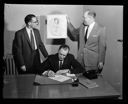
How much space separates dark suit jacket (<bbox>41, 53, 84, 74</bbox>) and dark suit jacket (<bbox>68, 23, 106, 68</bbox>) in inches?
2.9

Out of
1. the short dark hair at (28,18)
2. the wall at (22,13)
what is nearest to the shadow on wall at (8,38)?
the wall at (22,13)

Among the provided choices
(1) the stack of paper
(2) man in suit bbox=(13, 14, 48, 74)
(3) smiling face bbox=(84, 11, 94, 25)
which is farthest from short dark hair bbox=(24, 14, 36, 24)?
(1) the stack of paper

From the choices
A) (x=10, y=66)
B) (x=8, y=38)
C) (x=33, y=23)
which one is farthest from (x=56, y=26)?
(x=10, y=66)

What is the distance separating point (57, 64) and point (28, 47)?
A: 33 centimetres

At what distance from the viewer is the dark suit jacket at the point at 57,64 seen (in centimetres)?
208

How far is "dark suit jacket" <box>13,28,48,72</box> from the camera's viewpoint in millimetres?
2070

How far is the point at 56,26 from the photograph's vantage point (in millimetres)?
2105

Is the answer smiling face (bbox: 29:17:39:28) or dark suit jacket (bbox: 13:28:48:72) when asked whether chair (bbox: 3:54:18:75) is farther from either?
smiling face (bbox: 29:17:39:28)

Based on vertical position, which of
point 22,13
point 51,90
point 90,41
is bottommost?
point 51,90

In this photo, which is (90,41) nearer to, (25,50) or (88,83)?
(88,83)

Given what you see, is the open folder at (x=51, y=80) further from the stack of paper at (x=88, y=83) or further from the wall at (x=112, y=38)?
the wall at (x=112, y=38)

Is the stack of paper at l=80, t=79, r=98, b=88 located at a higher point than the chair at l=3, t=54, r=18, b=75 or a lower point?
lower

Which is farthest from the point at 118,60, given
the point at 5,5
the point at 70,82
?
the point at 5,5
